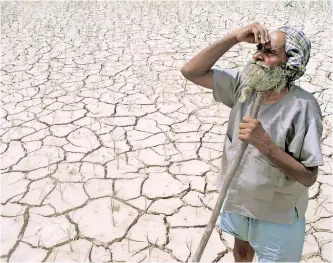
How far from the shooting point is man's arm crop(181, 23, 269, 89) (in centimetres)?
119

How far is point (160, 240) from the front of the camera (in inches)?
82.8

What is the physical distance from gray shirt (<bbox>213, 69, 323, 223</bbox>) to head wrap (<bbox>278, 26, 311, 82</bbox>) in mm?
96

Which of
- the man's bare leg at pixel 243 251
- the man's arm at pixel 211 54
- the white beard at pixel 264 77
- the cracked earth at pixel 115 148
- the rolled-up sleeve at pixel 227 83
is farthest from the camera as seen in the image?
the cracked earth at pixel 115 148

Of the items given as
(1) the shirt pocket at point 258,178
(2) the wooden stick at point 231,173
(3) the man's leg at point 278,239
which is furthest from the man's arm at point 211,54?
(3) the man's leg at point 278,239

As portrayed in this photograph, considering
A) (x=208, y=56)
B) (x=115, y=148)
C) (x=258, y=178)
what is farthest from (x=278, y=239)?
(x=115, y=148)

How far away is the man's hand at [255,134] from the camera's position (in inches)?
42.3

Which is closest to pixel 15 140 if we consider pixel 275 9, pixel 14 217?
pixel 14 217

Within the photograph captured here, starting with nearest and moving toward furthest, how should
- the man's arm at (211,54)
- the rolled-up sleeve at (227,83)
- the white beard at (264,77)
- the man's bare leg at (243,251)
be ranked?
the white beard at (264,77)
the man's arm at (211,54)
the rolled-up sleeve at (227,83)
the man's bare leg at (243,251)

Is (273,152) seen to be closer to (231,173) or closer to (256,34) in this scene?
(231,173)

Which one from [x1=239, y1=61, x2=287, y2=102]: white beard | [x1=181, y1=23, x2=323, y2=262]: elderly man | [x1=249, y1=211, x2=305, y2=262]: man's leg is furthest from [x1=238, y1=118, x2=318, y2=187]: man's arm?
[x1=249, y1=211, x2=305, y2=262]: man's leg

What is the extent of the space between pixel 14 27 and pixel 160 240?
210 inches

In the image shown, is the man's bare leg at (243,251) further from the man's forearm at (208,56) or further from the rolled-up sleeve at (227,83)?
the man's forearm at (208,56)

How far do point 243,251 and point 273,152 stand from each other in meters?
0.67

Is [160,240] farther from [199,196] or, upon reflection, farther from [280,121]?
[280,121]
